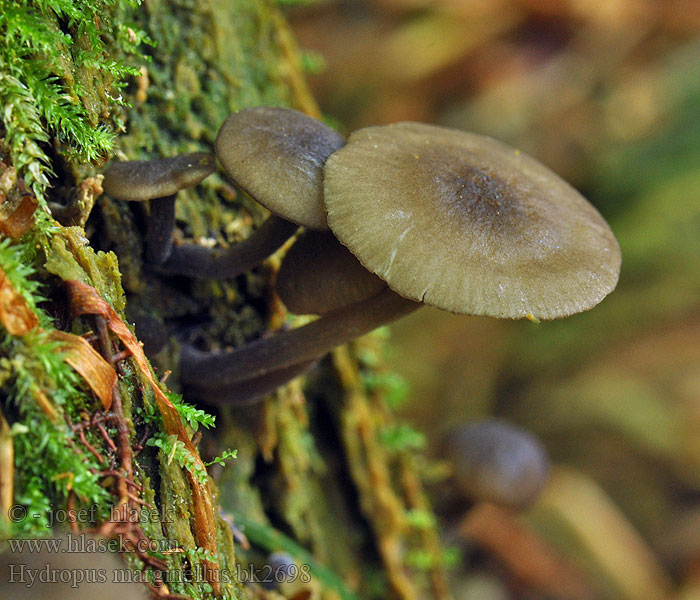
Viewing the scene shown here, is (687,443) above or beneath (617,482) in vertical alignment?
above

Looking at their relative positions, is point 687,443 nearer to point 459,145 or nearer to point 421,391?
point 421,391

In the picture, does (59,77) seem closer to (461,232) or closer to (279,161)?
(279,161)

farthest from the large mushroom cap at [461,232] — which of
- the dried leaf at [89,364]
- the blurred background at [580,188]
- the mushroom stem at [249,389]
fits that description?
the blurred background at [580,188]

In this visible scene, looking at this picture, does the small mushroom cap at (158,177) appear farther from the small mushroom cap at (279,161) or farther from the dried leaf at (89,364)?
the dried leaf at (89,364)

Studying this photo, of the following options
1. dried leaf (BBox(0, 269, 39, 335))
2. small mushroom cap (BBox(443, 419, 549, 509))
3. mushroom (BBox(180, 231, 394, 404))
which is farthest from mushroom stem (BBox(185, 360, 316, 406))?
small mushroom cap (BBox(443, 419, 549, 509))

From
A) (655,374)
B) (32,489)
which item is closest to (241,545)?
(32,489)

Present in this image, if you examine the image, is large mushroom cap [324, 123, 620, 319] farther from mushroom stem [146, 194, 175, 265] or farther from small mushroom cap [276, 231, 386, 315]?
mushroom stem [146, 194, 175, 265]

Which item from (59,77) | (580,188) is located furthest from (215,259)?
(580,188)
